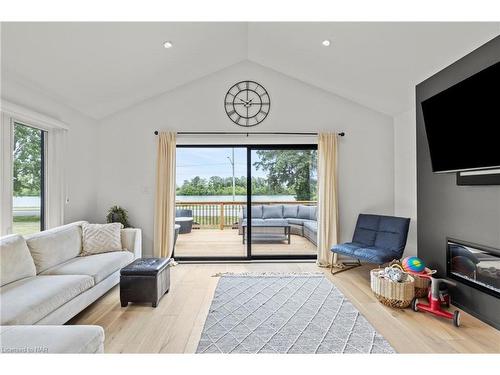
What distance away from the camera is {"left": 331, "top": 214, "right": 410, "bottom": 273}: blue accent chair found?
3.51 m

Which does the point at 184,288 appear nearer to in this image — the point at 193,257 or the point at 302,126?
the point at 193,257

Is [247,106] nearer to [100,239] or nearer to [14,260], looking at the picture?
[100,239]

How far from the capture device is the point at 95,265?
2.85 metres

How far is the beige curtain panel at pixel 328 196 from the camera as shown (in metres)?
4.32

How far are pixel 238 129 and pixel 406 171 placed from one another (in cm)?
265

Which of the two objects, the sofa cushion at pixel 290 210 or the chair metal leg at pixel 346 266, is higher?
the sofa cushion at pixel 290 210

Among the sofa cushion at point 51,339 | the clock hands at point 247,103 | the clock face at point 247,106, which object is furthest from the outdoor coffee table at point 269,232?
the sofa cushion at point 51,339

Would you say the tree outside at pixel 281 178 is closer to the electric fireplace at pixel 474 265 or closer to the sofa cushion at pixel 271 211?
the sofa cushion at pixel 271 211

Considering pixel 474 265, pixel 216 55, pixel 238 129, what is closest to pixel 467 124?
pixel 474 265

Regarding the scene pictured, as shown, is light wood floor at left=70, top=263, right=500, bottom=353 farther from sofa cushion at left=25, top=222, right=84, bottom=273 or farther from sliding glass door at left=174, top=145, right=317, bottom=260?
sliding glass door at left=174, top=145, right=317, bottom=260

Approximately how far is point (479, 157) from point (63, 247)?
4.21 meters

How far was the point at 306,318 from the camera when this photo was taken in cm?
257

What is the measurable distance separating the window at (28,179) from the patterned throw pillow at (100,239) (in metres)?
0.60

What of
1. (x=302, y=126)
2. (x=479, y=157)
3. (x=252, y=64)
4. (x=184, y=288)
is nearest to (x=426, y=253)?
(x=479, y=157)
